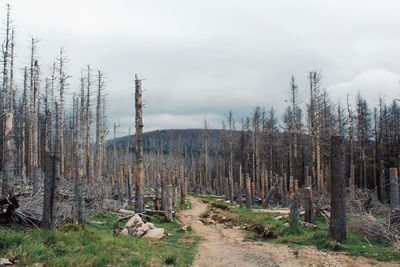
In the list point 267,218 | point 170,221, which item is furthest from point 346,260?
point 170,221

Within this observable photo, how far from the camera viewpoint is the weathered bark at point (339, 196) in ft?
30.9

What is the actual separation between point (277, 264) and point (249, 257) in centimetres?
97

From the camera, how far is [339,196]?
9.42 m

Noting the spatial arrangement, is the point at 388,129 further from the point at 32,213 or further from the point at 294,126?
the point at 32,213

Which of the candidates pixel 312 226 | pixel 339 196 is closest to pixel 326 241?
pixel 339 196

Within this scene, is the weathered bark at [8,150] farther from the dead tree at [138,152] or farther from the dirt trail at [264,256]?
the dirt trail at [264,256]

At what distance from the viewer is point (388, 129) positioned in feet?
130

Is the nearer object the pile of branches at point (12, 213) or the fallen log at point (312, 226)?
the pile of branches at point (12, 213)

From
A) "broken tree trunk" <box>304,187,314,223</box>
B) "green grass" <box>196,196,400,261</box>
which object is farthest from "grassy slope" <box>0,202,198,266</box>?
"broken tree trunk" <box>304,187,314,223</box>

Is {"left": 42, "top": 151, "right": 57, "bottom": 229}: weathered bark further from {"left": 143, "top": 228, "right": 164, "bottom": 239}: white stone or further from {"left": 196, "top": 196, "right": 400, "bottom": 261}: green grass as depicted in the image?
{"left": 196, "top": 196, "right": 400, "bottom": 261}: green grass

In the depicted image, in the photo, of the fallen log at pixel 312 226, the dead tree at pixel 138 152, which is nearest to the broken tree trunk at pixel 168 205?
the dead tree at pixel 138 152

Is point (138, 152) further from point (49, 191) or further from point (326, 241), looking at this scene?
point (326, 241)

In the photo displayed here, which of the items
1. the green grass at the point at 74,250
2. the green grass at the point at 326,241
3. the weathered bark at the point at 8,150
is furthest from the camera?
the weathered bark at the point at 8,150

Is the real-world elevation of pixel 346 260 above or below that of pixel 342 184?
below
